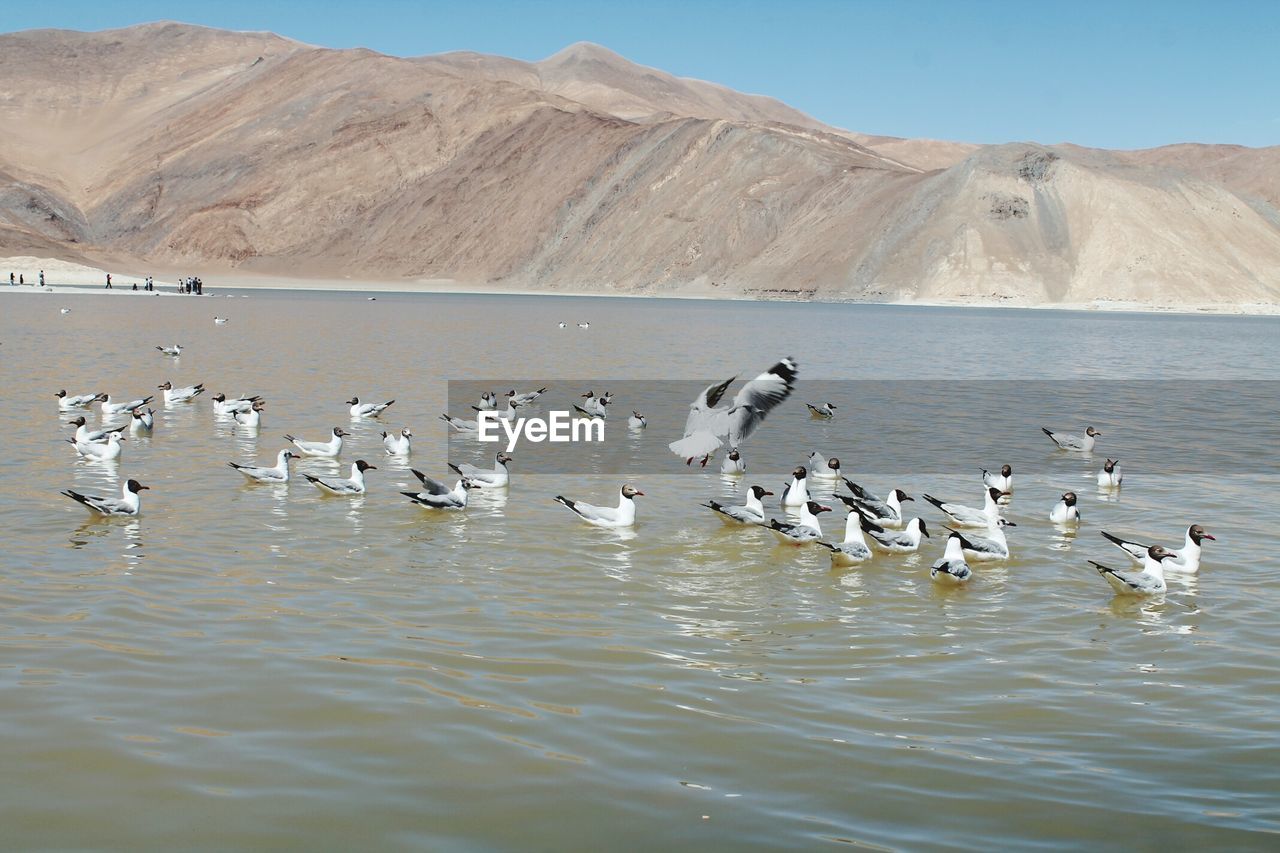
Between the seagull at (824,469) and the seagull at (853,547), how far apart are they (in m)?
6.16

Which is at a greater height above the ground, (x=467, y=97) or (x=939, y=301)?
(x=467, y=97)

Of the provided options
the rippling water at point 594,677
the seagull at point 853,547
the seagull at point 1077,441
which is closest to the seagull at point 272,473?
the rippling water at point 594,677

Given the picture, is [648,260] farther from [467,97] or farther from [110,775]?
[110,775]

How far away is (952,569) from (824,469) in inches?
316

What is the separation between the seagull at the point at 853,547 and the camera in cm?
1397

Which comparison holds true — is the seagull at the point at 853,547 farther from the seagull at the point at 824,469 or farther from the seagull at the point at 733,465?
the seagull at the point at 733,465

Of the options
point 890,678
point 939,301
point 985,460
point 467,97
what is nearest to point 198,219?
point 467,97

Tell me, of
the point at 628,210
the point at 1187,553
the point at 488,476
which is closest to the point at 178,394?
the point at 488,476

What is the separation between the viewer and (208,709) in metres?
8.54

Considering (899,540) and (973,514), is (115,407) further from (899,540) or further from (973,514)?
(973,514)

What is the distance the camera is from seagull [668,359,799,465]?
1331 centimetres

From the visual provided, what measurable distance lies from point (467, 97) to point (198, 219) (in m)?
45.7

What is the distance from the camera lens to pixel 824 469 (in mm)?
20984

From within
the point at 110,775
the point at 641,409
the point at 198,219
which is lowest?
the point at 110,775
